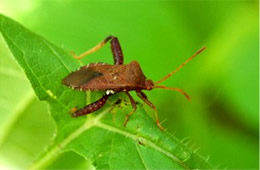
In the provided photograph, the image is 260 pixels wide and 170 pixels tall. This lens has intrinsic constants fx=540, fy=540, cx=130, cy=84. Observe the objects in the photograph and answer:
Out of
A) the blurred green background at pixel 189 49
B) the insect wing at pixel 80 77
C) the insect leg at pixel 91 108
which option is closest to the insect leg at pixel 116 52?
the insect wing at pixel 80 77

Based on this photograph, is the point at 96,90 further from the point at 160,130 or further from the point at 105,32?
the point at 105,32

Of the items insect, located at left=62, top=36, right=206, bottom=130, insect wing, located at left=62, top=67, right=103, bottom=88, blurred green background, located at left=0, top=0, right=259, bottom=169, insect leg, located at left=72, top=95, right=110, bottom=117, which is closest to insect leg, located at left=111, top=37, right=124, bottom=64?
insect, located at left=62, top=36, right=206, bottom=130

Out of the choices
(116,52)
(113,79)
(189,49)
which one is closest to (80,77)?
(113,79)

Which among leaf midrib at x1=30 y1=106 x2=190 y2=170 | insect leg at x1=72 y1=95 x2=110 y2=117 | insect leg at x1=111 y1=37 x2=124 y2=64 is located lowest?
leaf midrib at x1=30 y1=106 x2=190 y2=170

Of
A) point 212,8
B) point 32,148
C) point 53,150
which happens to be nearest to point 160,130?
point 53,150

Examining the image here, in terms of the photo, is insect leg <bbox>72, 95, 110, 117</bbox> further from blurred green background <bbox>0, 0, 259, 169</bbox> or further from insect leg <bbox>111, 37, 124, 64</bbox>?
blurred green background <bbox>0, 0, 259, 169</bbox>

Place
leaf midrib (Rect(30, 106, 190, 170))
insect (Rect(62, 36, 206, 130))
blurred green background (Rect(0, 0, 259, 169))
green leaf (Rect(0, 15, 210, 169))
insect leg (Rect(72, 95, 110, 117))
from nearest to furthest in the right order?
green leaf (Rect(0, 15, 210, 169)) → leaf midrib (Rect(30, 106, 190, 170)) → insect leg (Rect(72, 95, 110, 117)) → insect (Rect(62, 36, 206, 130)) → blurred green background (Rect(0, 0, 259, 169))

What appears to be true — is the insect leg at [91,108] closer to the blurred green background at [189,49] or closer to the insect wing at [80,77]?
the insect wing at [80,77]

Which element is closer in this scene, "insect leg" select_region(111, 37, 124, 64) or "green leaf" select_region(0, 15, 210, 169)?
"green leaf" select_region(0, 15, 210, 169)
